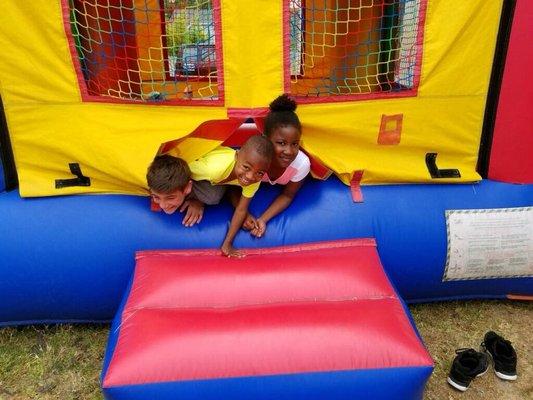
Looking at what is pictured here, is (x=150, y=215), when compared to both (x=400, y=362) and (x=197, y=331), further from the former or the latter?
(x=400, y=362)

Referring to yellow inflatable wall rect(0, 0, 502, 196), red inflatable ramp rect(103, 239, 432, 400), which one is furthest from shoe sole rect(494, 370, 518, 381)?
yellow inflatable wall rect(0, 0, 502, 196)

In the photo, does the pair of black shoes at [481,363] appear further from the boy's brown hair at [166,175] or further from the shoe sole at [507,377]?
the boy's brown hair at [166,175]

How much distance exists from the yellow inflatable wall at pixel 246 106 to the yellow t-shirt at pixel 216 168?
0.21 ft

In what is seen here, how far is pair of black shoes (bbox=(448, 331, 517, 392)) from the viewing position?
1.87 meters

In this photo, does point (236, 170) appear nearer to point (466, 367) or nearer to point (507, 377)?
point (466, 367)

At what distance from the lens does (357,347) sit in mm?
1528

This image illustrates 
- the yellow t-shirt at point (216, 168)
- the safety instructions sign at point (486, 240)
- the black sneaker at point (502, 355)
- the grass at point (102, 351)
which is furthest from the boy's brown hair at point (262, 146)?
the black sneaker at point (502, 355)

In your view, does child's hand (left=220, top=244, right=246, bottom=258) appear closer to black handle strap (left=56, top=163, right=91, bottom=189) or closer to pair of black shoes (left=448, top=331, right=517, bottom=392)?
black handle strap (left=56, top=163, right=91, bottom=189)

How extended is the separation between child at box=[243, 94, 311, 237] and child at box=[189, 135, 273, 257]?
69 mm

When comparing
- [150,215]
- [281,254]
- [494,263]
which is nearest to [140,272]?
[150,215]

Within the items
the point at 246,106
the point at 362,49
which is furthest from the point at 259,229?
the point at 362,49

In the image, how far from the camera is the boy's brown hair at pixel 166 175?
1.87 meters

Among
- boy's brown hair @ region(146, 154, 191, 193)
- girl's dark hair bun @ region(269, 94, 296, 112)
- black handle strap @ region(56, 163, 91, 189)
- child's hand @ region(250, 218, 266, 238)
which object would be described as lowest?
child's hand @ region(250, 218, 266, 238)

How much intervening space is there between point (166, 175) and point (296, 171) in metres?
0.55
